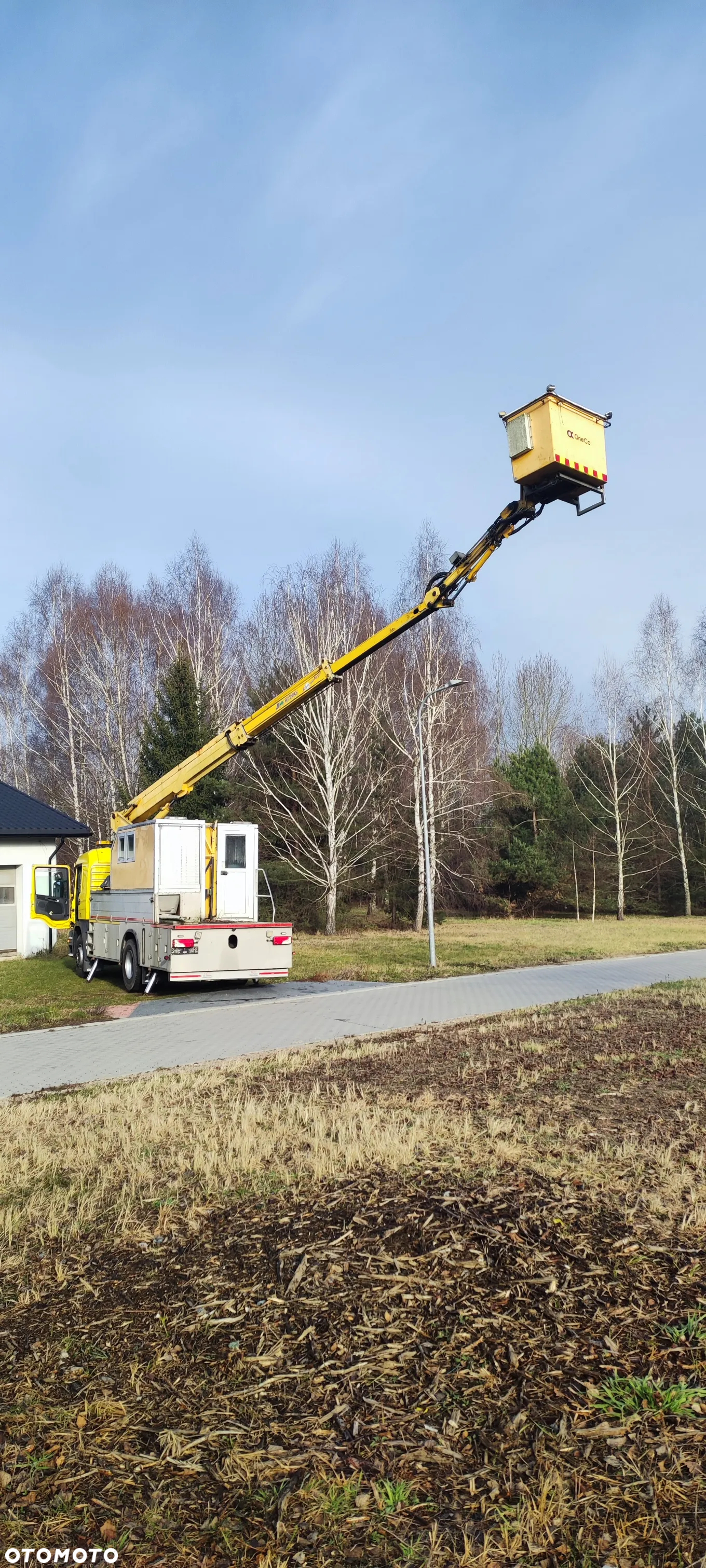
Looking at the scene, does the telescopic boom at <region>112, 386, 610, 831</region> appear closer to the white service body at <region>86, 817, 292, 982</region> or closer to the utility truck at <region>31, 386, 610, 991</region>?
the utility truck at <region>31, 386, 610, 991</region>

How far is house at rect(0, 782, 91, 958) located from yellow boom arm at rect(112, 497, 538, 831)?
16.6 ft

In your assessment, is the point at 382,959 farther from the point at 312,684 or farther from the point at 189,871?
the point at 312,684

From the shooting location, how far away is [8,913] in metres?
22.7

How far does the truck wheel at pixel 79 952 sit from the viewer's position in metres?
19.4

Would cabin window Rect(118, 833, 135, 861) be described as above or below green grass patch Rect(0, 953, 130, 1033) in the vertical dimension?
above

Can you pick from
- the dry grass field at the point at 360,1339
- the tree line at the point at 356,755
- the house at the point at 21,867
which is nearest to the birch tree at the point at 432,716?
the tree line at the point at 356,755

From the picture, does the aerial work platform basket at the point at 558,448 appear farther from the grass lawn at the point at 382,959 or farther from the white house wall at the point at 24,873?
the white house wall at the point at 24,873

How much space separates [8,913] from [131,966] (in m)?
7.61

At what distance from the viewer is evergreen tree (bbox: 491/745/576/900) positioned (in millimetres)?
41312

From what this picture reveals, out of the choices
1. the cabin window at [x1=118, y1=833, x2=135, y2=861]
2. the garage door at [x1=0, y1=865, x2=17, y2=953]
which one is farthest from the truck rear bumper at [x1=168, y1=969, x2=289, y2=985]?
the garage door at [x1=0, y1=865, x2=17, y2=953]

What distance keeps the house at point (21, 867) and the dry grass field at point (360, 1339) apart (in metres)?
17.1

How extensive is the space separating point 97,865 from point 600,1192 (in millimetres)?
15592

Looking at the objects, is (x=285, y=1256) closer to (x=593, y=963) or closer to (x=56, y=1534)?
(x=56, y=1534)

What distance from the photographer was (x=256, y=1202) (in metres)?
4.93
